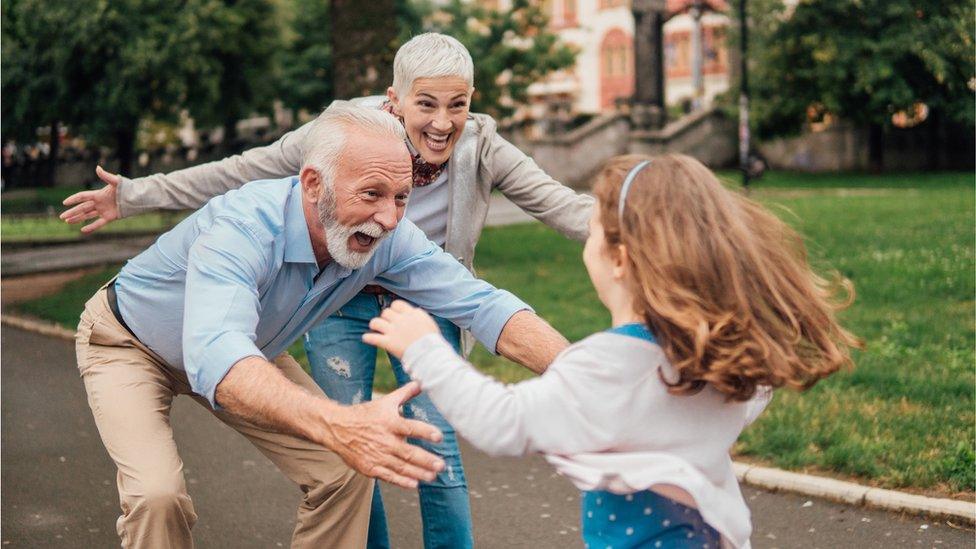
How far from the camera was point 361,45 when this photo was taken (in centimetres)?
1352

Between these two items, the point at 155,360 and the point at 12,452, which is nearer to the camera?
the point at 155,360

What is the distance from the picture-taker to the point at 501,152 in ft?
14.3

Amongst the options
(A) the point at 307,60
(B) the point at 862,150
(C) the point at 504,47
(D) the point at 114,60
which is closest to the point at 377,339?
(D) the point at 114,60

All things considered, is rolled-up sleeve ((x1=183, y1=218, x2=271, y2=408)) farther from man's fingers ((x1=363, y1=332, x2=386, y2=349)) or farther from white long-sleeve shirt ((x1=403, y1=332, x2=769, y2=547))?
white long-sleeve shirt ((x1=403, y1=332, x2=769, y2=547))

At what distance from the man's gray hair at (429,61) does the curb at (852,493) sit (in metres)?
2.62

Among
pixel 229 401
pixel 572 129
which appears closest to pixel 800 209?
pixel 229 401

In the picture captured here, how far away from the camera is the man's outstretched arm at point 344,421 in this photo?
277 centimetres

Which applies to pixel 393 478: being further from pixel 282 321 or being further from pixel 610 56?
pixel 610 56

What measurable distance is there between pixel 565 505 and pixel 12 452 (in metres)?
3.33

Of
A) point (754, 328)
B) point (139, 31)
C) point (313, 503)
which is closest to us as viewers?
point (754, 328)

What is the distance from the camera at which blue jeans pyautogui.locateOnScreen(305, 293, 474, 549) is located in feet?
13.8

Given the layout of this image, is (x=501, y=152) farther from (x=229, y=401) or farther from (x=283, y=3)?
(x=283, y=3)

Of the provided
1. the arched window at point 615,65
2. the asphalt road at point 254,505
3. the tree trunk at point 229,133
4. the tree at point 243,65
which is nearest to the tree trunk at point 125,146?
the tree at point 243,65

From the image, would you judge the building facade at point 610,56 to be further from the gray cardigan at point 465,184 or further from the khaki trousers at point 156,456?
the khaki trousers at point 156,456
